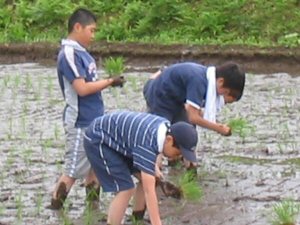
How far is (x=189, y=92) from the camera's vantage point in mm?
7043

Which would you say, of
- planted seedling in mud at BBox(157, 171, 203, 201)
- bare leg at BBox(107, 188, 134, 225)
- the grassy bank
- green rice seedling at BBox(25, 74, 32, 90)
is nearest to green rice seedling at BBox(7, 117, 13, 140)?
green rice seedling at BBox(25, 74, 32, 90)

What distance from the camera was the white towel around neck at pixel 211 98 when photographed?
6871 millimetres

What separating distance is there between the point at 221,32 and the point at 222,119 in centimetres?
610

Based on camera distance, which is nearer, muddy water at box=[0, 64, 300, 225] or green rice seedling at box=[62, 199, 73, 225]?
green rice seedling at box=[62, 199, 73, 225]

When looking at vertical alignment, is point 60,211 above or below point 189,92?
below

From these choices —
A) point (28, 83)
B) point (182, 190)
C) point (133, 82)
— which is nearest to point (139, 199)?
point (182, 190)

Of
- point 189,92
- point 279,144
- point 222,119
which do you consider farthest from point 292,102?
point 189,92

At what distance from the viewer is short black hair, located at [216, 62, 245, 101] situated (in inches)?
263

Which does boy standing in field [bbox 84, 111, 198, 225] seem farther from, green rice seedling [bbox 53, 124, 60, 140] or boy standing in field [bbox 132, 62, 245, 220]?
green rice seedling [bbox 53, 124, 60, 140]

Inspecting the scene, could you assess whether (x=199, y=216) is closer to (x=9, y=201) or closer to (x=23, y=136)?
(x=9, y=201)

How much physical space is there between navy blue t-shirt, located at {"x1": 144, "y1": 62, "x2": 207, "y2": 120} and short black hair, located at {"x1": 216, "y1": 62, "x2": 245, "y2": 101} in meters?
0.25

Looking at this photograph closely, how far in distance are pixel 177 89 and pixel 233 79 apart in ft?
2.43

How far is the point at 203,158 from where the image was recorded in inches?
324

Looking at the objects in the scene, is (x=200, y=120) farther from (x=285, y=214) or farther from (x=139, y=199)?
(x=285, y=214)
